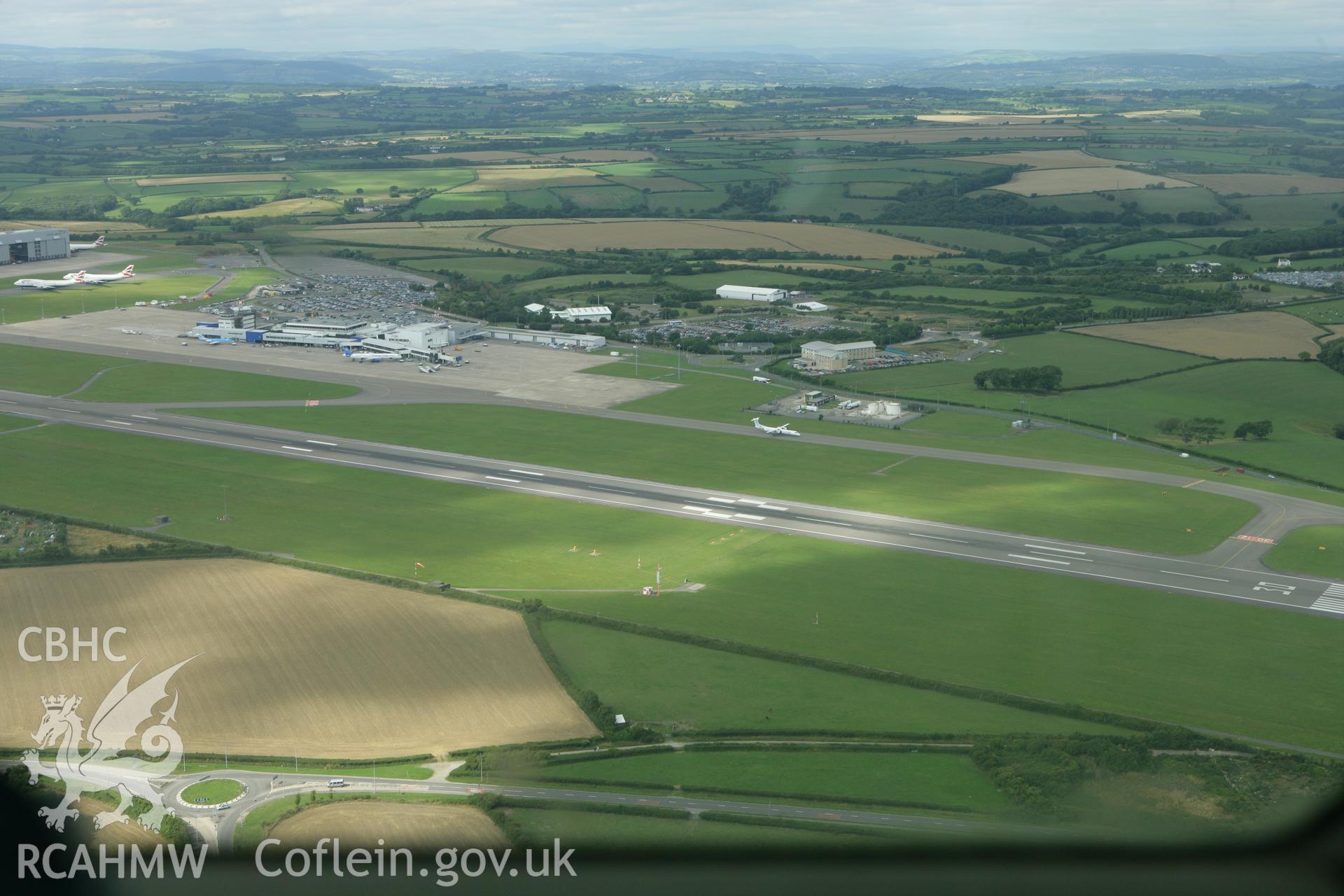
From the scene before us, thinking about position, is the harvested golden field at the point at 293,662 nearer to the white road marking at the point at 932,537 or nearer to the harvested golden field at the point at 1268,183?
the white road marking at the point at 932,537

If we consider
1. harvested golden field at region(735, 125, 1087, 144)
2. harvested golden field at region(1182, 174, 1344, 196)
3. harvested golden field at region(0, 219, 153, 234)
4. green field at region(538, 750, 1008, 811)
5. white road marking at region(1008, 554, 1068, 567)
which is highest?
harvested golden field at region(735, 125, 1087, 144)

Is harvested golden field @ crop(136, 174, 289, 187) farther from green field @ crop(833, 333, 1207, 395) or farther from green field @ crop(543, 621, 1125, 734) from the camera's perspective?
green field @ crop(543, 621, 1125, 734)

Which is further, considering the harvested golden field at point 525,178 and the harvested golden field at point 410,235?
the harvested golden field at point 525,178

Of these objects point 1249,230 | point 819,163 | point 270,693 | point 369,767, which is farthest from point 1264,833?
point 819,163

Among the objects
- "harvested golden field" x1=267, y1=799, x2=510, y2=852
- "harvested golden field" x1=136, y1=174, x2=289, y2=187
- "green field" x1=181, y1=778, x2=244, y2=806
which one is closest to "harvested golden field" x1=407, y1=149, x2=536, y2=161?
"harvested golden field" x1=136, y1=174, x2=289, y2=187

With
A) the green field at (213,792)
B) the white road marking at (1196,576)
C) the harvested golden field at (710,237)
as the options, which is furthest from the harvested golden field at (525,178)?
the green field at (213,792)
